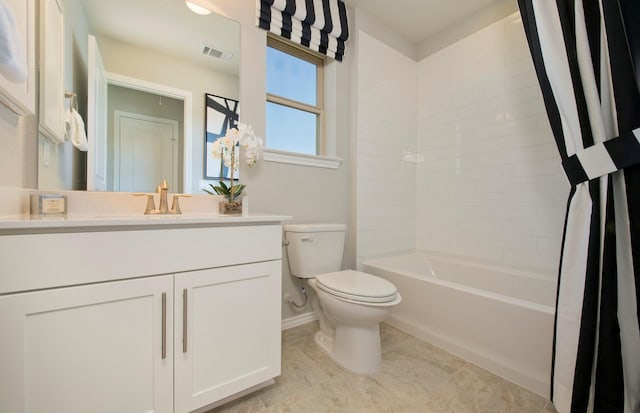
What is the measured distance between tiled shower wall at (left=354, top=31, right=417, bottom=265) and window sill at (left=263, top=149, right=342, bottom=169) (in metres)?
0.23

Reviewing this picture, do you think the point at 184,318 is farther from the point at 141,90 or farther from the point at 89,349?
the point at 141,90

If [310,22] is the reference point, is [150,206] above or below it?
below

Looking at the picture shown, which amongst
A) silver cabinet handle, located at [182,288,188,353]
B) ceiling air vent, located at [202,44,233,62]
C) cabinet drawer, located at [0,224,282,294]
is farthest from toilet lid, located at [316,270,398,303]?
ceiling air vent, located at [202,44,233,62]

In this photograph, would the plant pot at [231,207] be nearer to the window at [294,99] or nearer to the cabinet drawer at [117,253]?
the cabinet drawer at [117,253]

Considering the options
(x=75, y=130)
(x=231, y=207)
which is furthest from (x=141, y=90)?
(x=231, y=207)

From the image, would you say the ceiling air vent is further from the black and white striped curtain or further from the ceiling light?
the black and white striped curtain

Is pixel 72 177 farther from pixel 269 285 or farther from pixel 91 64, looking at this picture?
pixel 269 285

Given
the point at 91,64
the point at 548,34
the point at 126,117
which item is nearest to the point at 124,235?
the point at 126,117

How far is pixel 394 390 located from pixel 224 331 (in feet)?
2.85

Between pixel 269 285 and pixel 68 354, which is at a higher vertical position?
pixel 269 285

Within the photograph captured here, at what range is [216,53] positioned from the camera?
1626 millimetres

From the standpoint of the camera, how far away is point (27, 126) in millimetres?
1059

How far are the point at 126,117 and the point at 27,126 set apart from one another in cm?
37

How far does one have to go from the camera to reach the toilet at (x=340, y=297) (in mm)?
1367
